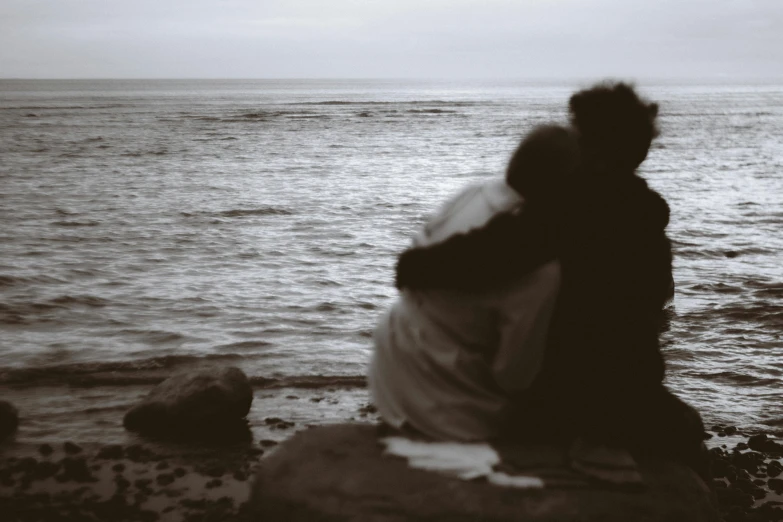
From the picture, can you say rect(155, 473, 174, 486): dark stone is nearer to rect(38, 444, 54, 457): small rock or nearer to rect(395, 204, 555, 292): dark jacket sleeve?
rect(38, 444, 54, 457): small rock

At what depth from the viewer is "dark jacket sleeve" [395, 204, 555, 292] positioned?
13.0 feet

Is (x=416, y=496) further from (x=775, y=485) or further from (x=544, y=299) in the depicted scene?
(x=775, y=485)

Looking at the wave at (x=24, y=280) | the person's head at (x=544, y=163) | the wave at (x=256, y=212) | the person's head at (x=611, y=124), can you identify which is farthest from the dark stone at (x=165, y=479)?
the wave at (x=256, y=212)

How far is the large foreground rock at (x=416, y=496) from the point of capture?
4219 millimetres

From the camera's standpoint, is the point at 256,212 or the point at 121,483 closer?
the point at 121,483

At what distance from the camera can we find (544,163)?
3920 millimetres

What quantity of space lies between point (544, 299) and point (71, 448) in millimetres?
4842

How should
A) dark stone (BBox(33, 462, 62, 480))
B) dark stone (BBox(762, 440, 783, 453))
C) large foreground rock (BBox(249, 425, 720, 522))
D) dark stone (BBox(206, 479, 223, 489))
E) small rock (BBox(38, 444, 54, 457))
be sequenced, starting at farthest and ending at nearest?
dark stone (BBox(762, 440, 783, 453))
small rock (BBox(38, 444, 54, 457))
dark stone (BBox(33, 462, 62, 480))
dark stone (BBox(206, 479, 223, 489))
large foreground rock (BBox(249, 425, 720, 522))

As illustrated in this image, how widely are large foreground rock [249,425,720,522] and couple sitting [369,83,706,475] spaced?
265mm

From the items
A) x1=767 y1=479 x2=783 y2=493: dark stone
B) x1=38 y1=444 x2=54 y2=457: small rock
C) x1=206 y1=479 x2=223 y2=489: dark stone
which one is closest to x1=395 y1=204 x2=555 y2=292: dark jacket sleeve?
x1=206 y1=479 x2=223 y2=489: dark stone

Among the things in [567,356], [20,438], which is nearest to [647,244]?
[567,356]

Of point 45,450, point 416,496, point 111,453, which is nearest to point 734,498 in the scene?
point 416,496

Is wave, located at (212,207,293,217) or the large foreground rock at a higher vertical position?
the large foreground rock

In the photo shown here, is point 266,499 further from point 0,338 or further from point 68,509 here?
point 0,338
